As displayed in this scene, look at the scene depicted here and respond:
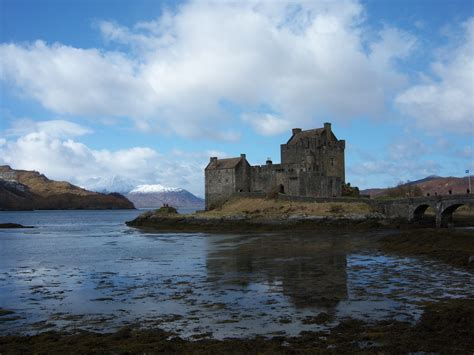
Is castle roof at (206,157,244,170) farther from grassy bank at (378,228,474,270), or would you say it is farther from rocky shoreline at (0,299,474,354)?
rocky shoreline at (0,299,474,354)

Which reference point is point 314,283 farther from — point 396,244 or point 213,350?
point 396,244

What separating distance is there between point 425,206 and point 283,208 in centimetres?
1549

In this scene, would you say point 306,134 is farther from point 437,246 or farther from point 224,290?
point 224,290

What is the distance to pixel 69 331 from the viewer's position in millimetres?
11305

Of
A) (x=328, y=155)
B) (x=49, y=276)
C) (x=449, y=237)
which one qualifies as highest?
(x=328, y=155)

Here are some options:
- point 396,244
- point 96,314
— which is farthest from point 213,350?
point 396,244

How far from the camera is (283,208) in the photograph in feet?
181

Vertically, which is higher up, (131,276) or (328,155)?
(328,155)

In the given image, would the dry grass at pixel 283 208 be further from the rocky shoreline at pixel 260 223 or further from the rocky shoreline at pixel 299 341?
the rocky shoreline at pixel 299 341

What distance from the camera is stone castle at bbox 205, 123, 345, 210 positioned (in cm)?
Result: 5834

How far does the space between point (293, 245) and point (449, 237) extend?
9.84m

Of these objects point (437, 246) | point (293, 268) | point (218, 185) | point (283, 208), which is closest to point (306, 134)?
point (283, 208)

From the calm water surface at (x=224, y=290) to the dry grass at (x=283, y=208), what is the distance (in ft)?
75.3

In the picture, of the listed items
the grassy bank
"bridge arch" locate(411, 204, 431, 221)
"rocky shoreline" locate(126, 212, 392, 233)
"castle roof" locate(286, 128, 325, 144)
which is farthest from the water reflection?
A: "castle roof" locate(286, 128, 325, 144)
